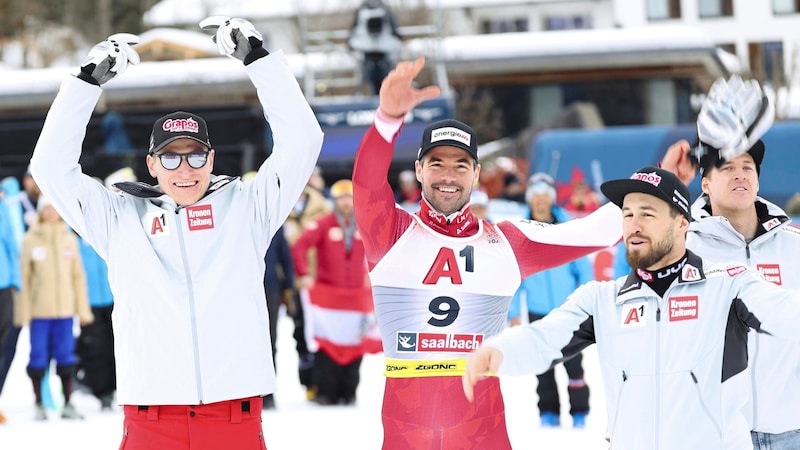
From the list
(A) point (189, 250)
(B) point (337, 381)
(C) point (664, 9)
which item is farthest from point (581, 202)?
(C) point (664, 9)

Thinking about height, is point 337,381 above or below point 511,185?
below

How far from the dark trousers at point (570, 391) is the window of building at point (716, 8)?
45.1 m

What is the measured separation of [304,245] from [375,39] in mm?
8918

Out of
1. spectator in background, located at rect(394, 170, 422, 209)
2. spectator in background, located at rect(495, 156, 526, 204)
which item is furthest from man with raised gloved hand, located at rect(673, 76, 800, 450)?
spectator in background, located at rect(495, 156, 526, 204)

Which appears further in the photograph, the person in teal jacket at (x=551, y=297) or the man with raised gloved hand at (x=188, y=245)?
the person in teal jacket at (x=551, y=297)

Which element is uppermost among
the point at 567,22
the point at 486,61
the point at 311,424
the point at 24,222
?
the point at 567,22

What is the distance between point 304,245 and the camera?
38.0ft

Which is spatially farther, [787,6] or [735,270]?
[787,6]

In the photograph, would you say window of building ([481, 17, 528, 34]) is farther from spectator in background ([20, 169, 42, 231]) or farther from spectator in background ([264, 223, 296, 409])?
spectator in background ([264, 223, 296, 409])

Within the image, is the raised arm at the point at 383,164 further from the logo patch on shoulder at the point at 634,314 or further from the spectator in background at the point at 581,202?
the spectator in background at the point at 581,202

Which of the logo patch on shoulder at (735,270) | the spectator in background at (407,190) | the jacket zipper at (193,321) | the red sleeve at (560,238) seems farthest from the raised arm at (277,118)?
the spectator in background at (407,190)

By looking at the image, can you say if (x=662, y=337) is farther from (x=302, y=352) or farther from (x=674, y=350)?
(x=302, y=352)

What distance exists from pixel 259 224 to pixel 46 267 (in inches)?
250

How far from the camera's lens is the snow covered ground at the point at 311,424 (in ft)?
30.3
